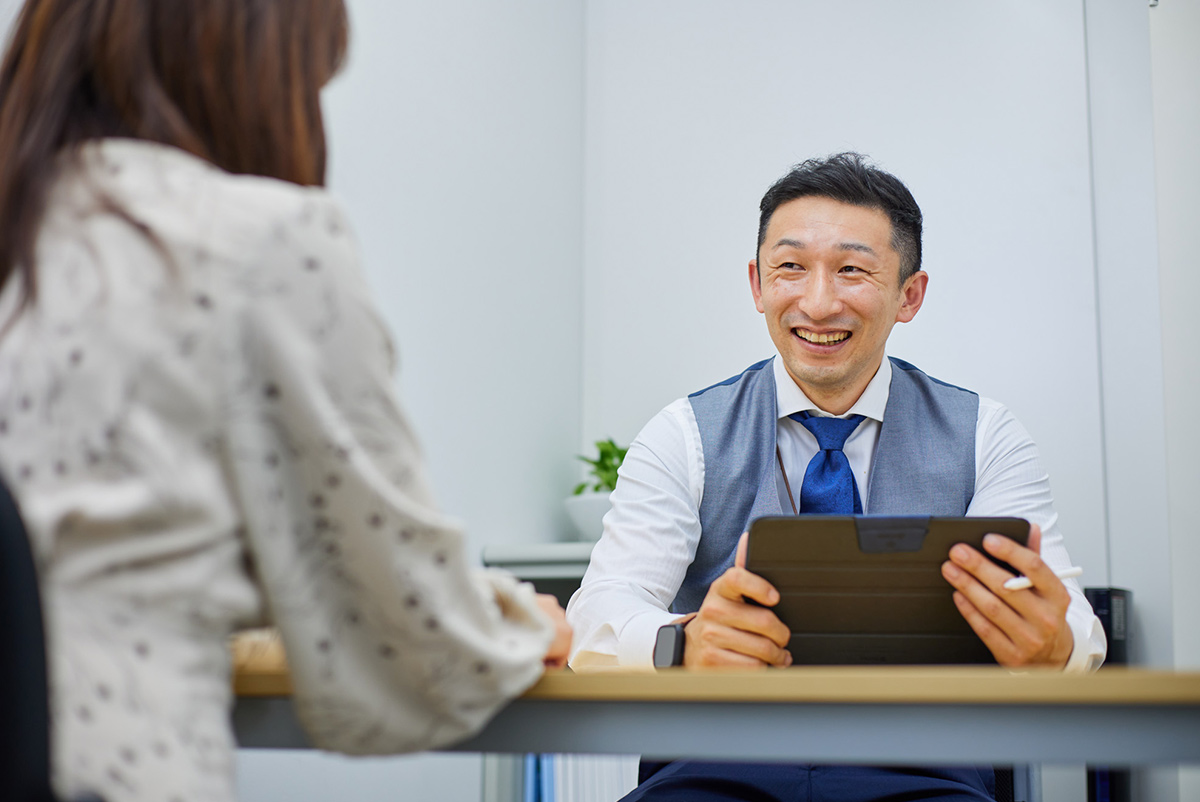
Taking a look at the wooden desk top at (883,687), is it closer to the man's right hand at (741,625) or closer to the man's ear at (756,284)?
the man's right hand at (741,625)

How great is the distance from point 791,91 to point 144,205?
2624 mm

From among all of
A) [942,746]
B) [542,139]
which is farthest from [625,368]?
[942,746]

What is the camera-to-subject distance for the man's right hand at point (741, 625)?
109cm

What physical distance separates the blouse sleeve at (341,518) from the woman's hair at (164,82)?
96 millimetres

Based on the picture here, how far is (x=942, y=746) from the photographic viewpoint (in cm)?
74

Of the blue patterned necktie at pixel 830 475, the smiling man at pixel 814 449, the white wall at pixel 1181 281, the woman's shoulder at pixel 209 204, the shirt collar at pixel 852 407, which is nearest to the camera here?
the woman's shoulder at pixel 209 204

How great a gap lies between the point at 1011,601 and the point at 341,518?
0.76 m

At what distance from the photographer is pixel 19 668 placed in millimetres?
555

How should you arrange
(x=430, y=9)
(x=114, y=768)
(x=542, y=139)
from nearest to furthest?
(x=114, y=768), (x=430, y=9), (x=542, y=139)

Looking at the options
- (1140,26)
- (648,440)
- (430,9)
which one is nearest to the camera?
(648,440)

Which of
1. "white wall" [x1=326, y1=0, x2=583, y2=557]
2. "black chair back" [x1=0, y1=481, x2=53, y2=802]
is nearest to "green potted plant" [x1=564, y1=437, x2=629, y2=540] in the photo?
"white wall" [x1=326, y1=0, x2=583, y2=557]

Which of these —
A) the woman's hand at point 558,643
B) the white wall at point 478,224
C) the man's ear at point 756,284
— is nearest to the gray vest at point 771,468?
the man's ear at point 756,284

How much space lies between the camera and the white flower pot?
2.65 m

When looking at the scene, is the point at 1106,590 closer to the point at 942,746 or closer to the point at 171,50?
the point at 942,746
